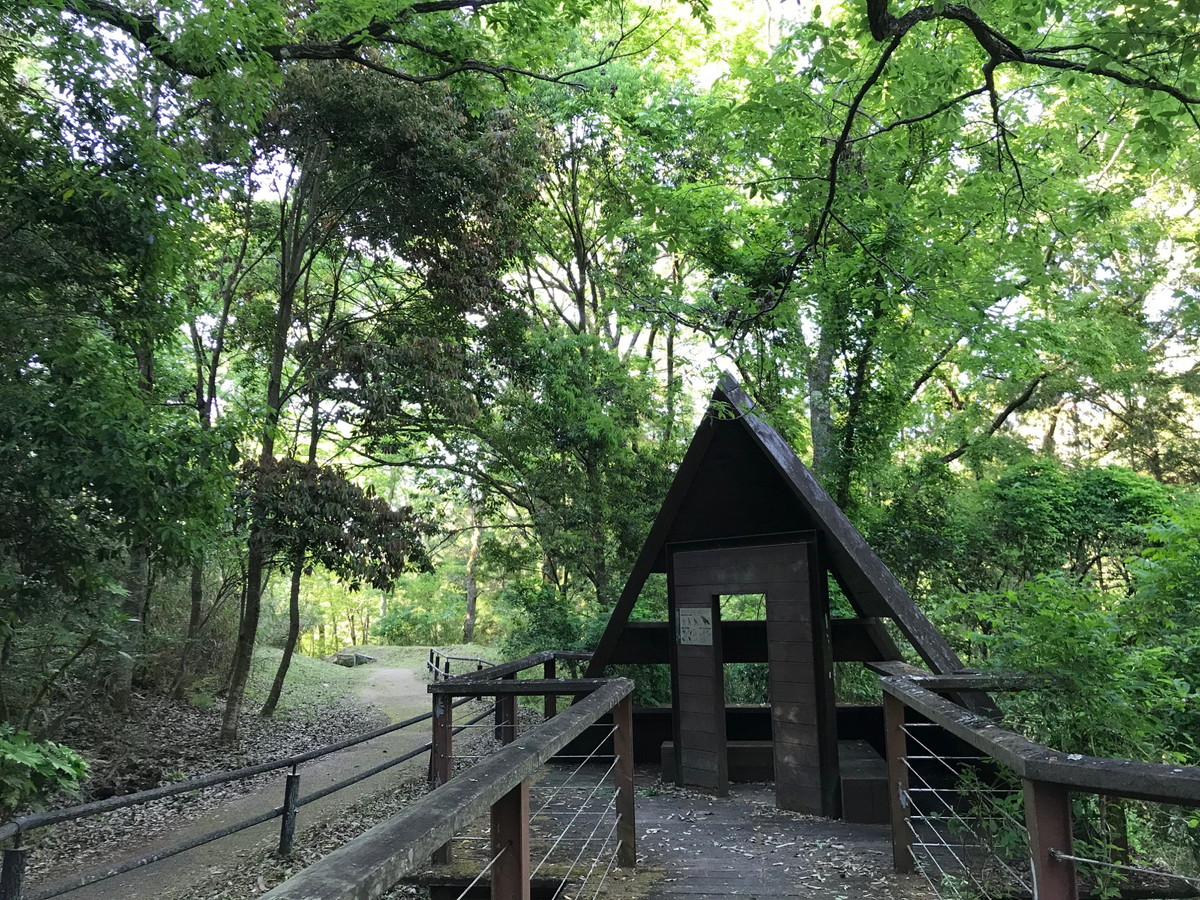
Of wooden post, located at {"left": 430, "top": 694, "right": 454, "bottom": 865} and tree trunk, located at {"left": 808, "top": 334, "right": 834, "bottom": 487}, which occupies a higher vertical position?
tree trunk, located at {"left": 808, "top": 334, "right": 834, "bottom": 487}

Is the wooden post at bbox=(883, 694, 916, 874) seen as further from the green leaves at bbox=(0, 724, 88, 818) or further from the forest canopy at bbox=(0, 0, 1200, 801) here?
the green leaves at bbox=(0, 724, 88, 818)

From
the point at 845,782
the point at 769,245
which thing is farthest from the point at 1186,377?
the point at 845,782

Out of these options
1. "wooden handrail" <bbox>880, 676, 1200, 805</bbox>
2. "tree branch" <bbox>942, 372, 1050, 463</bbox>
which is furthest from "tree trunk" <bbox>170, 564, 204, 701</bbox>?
"tree branch" <bbox>942, 372, 1050, 463</bbox>

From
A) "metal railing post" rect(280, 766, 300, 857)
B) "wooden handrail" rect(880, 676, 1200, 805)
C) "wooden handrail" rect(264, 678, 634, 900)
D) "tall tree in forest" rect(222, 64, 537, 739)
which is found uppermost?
"tall tree in forest" rect(222, 64, 537, 739)

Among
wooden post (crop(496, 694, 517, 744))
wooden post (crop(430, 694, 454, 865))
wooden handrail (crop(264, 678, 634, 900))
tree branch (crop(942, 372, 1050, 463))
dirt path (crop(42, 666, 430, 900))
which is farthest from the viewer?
tree branch (crop(942, 372, 1050, 463))

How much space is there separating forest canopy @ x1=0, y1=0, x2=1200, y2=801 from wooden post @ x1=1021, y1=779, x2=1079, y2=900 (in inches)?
52.5

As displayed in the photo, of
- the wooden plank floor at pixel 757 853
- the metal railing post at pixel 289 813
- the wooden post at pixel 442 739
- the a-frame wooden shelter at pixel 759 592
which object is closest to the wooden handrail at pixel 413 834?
the wooden plank floor at pixel 757 853

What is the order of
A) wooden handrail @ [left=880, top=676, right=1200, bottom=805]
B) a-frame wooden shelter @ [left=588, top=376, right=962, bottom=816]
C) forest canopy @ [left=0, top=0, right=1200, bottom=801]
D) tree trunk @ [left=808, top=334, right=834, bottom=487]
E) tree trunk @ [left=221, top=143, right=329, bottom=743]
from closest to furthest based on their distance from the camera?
1. wooden handrail @ [left=880, top=676, right=1200, bottom=805]
2. forest canopy @ [left=0, top=0, right=1200, bottom=801]
3. a-frame wooden shelter @ [left=588, top=376, right=962, bottom=816]
4. tree trunk @ [left=808, top=334, right=834, bottom=487]
5. tree trunk @ [left=221, top=143, right=329, bottom=743]

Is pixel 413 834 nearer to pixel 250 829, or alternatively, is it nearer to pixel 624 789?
pixel 624 789

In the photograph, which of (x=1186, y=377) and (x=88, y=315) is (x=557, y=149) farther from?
(x=1186, y=377)

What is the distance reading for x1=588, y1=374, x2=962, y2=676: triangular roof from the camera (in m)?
5.50

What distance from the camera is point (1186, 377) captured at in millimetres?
14438

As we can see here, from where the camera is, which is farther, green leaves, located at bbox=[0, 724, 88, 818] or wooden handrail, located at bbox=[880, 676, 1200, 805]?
green leaves, located at bbox=[0, 724, 88, 818]

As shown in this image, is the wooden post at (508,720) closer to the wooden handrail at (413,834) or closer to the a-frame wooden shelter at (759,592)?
the a-frame wooden shelter at (759,592)
